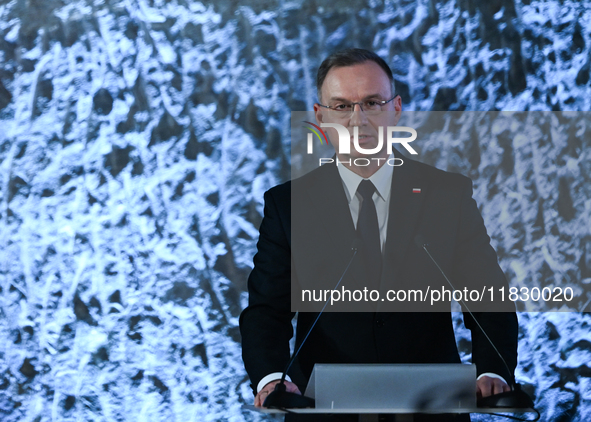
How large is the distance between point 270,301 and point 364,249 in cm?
31

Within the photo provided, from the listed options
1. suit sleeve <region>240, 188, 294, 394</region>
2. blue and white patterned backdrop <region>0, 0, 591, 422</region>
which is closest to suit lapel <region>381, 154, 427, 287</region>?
suit sleeve <region>240, 188, 294, 394</region>

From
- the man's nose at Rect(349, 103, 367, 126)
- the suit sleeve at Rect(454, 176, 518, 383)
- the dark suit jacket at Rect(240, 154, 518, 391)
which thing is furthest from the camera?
the man's nose at Rect(349, 103, 367, 126)

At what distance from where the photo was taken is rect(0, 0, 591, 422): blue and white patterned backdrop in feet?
8.14

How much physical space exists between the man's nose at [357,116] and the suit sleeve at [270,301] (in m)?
0.31

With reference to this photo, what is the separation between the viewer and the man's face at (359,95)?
1.90 meters

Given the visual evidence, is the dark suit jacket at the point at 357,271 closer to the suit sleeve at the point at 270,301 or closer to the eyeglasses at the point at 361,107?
the suit sleeve at the point at 270,301

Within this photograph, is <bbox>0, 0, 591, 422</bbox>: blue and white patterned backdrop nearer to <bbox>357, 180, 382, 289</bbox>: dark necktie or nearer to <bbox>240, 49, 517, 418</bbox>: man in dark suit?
<bbox>240, 49, 517, 418</bbox>: man in dark suit

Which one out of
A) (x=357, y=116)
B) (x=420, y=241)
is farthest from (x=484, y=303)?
(x=357, y=116)

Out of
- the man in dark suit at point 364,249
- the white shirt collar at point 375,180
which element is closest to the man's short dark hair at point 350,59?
the man in dark suit at point 364,249

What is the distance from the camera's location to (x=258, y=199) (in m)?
2.54

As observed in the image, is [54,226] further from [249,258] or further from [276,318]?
[276,318]

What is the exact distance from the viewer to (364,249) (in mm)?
1769

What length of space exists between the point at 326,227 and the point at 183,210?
908mm

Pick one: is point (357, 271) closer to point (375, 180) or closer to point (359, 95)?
point (375, 180)
